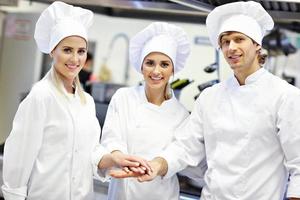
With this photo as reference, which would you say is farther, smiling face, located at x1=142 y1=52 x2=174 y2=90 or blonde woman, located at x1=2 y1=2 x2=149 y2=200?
smiling face, located at x1=142 y1=52 x2=174 y2=90

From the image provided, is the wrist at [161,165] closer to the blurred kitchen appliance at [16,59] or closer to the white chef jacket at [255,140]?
the white chef jacket at [255,140]

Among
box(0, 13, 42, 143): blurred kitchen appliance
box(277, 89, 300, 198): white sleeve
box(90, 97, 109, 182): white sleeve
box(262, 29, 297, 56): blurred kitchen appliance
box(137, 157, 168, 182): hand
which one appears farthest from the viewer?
box(0, 13, 42, 143): blurred kitchen appliance

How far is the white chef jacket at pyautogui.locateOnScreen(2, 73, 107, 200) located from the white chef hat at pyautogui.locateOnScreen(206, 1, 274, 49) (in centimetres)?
58

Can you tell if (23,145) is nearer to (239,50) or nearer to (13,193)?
(13,193)

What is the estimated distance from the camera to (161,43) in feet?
5.35

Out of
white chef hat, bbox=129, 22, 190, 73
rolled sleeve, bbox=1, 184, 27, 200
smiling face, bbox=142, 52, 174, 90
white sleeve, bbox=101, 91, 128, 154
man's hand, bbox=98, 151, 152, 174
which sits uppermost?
white chef hat, bbox=129, 22, 190, 73

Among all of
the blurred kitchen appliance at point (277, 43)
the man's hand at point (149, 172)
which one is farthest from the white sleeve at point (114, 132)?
the blurred kitchen appliance at point (277, 43)

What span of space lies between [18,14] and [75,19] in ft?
7.11

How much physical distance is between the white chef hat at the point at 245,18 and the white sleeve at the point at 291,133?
0.74ft

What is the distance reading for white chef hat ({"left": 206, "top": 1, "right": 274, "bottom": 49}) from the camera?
1.43 m

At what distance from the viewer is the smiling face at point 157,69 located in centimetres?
161

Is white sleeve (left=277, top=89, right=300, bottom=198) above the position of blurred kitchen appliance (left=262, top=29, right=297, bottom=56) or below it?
below

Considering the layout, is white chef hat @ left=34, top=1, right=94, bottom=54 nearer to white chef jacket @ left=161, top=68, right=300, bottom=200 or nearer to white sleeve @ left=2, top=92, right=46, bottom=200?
white sleeve @ left=2, top=92, right=46, bottom=200

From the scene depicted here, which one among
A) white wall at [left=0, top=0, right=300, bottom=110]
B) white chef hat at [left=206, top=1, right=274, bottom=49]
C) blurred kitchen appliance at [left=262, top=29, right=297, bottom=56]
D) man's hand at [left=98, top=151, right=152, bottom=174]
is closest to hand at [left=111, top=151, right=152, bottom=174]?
man's hand at [left=98, top=151, right=152, bottom=174]
